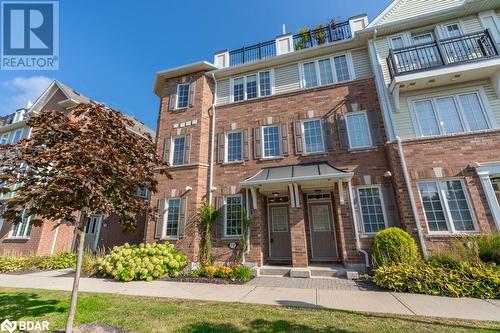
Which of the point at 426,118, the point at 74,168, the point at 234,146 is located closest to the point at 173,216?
the point at 234,146

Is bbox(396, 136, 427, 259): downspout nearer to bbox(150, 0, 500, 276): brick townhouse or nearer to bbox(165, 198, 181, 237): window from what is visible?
bbox(150, 0, 500, 276): brick townhouse

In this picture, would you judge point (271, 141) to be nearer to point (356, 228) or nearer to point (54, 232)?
point (356, 228)

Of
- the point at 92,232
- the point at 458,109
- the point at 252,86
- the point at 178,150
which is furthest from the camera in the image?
the point at 92,232

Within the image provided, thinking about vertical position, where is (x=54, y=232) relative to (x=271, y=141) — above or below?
below

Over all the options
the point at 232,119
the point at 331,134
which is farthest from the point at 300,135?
the point at 232,119

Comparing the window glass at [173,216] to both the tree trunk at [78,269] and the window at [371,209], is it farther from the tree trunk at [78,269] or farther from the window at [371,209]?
the window at [371,209]

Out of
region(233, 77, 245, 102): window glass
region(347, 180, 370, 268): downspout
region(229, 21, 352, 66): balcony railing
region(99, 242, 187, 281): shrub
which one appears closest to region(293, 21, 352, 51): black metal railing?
region(229, 21, 352, 66): balcony railing

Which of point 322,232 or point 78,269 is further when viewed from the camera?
point 322,232

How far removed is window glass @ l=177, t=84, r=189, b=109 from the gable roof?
982cm

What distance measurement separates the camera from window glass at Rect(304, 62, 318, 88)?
11.6 meters

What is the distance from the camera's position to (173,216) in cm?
1123

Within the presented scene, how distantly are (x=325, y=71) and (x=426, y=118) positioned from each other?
492cm

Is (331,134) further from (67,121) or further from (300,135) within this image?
(67,121)

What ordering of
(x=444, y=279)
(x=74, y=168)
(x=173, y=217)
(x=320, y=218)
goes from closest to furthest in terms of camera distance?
(x=74, y=168), (x=444, y=279), (x=320, y=218), (x=173, y=217)
